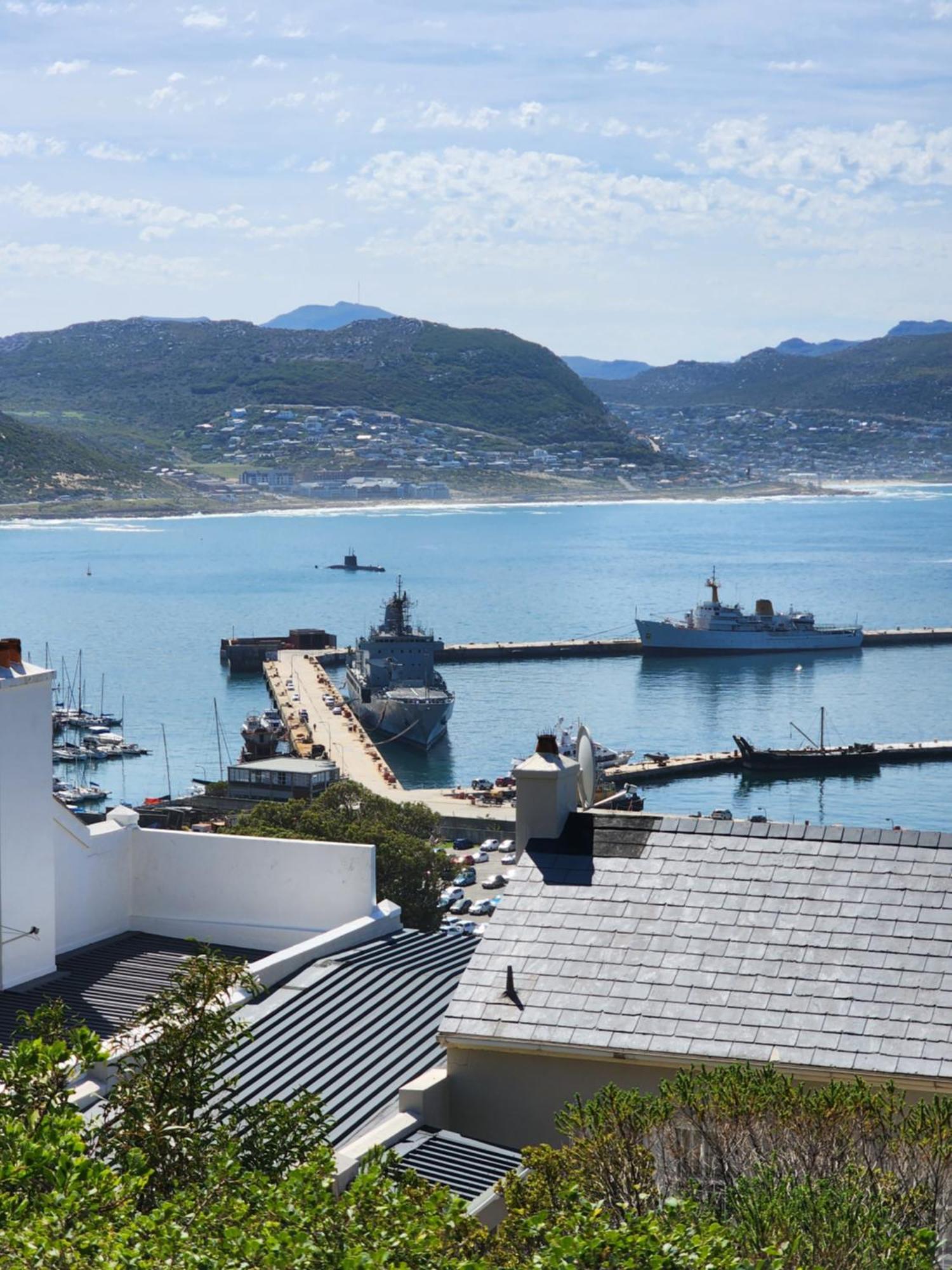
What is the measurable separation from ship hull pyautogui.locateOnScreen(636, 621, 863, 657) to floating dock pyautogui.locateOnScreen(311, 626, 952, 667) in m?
0.36

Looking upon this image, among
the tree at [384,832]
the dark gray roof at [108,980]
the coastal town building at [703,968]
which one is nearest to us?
the coastal town building at [703,968]

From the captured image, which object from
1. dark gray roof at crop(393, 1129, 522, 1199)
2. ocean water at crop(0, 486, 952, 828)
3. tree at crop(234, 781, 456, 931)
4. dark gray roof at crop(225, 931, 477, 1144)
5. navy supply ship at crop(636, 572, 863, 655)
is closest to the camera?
dark gray roof at crop(393, 1129, 522, 1199)

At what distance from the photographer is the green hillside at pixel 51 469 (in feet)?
607

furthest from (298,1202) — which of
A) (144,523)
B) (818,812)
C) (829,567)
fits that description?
(144,523)

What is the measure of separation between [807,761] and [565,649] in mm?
28968

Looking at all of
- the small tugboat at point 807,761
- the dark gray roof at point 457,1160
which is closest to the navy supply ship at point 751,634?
the small tugboat at point 807,761

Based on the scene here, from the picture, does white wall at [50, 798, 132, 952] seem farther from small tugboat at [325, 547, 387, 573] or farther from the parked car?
small tugboat at [325, 547, 387, 573]

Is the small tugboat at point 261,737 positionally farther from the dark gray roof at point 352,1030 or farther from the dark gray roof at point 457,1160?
the dark gray roof at point 457,1160

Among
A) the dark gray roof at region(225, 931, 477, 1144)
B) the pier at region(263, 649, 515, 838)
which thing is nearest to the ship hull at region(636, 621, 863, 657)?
the pier at region(263, 649, 515, 838)

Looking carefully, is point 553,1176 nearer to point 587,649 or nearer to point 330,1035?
point 330,1035

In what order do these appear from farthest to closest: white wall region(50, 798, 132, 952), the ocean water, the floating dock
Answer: the floating dock
the ocean water
white wall region(50, 798, 132, 952)

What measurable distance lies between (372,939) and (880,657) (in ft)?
251

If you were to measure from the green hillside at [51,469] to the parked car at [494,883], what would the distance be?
15695 cm

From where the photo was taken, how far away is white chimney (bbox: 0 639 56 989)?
774cm
